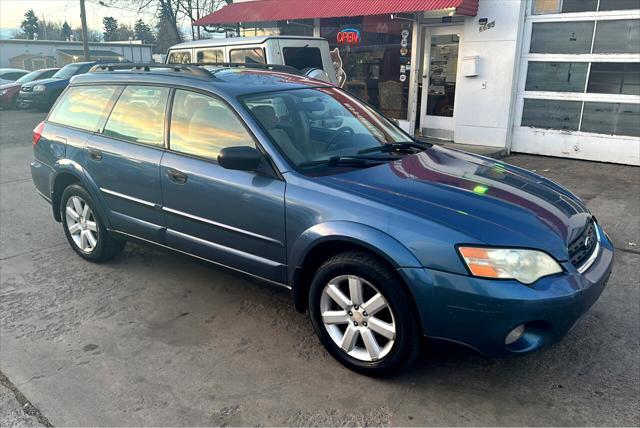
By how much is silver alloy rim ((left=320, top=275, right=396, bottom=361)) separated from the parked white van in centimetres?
528

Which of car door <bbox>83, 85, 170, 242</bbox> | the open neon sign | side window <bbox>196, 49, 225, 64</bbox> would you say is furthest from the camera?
the open neon sign

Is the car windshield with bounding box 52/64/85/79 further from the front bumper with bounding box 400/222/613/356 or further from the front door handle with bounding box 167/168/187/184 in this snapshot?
the front bumper with bounding box 400/222/613/356

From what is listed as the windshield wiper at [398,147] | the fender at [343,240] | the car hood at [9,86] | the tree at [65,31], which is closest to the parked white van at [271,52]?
the windshield wiper at [398,147]

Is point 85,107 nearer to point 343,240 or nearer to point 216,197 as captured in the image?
point 216,197

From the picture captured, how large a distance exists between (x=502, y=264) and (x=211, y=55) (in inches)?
307

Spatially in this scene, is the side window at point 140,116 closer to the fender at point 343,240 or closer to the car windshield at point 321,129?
the car windshield at point 321,129

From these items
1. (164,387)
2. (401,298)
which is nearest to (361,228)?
(401,298)

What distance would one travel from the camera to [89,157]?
4453mm

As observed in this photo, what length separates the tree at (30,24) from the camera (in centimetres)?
7149

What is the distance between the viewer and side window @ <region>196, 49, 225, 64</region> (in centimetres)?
904

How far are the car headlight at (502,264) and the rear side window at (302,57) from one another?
250 inches

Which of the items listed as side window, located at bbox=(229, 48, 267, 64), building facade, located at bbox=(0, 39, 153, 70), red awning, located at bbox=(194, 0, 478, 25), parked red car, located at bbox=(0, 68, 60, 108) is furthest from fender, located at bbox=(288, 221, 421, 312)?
building facade, located at bbox=(0, 39, 153, 70)

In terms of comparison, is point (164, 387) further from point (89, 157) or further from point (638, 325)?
point (638, 325)

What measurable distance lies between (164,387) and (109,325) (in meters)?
0.95
